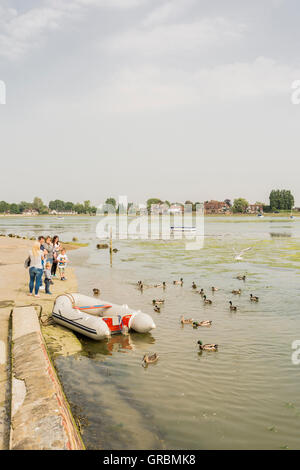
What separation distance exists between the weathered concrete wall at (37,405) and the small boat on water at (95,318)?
100 inches

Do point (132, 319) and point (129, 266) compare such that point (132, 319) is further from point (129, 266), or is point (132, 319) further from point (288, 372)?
point (129, 266)

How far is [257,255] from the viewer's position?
4166 cm

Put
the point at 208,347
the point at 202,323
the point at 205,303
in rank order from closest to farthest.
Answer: the point at 208,347, the point at 202,323, the point at 205,303

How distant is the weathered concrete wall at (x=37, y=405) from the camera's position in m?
6.11

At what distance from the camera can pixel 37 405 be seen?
281 inches

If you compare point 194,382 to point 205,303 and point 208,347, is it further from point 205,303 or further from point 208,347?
point 205,303

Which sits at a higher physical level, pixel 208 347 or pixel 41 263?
pixel 41 263

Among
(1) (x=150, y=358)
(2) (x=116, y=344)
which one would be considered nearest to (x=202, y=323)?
(2) (x=116, y=344)

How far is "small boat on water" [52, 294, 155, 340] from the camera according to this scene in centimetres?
1298

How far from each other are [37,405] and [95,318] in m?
6.12

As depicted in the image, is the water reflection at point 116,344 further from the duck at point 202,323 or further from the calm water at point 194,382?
the duck at point 202,323

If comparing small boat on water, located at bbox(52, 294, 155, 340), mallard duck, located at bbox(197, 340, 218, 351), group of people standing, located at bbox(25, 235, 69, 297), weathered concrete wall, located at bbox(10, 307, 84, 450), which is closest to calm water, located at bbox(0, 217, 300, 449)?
mallard duck, located at bbox(197, 340, 218, 351)
